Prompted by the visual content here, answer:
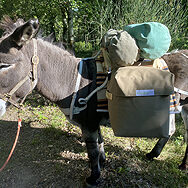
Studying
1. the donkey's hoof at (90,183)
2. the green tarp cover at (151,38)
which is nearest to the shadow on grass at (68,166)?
the donkey's hoof at (90,183)

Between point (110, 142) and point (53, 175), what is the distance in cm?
143

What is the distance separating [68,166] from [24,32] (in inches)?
94.9

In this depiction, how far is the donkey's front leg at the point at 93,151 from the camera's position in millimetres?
2148

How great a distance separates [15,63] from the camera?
1.66 metres

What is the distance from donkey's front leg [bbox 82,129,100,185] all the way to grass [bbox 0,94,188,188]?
0.70 ft

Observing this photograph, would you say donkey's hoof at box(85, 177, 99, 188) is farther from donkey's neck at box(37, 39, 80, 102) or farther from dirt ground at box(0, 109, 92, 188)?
donkey's neck at box(37, 39, 80, 102)

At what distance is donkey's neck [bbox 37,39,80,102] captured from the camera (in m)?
1.88

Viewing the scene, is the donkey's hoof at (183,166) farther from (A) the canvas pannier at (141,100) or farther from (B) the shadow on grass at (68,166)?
(A) the canvas pannier at (141,100)

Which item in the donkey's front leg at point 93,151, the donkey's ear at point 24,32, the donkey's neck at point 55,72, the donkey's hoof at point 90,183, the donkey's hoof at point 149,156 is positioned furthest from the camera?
the donkey's hoof at point 149,156

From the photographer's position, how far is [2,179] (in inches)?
103

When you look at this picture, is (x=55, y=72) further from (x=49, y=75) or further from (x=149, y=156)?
(x=149, y=156)

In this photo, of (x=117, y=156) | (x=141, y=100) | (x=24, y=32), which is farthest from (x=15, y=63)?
(x=117, y=156)

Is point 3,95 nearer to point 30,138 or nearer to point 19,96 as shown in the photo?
point 19,96

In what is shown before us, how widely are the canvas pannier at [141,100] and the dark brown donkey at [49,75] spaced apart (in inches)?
21.0
